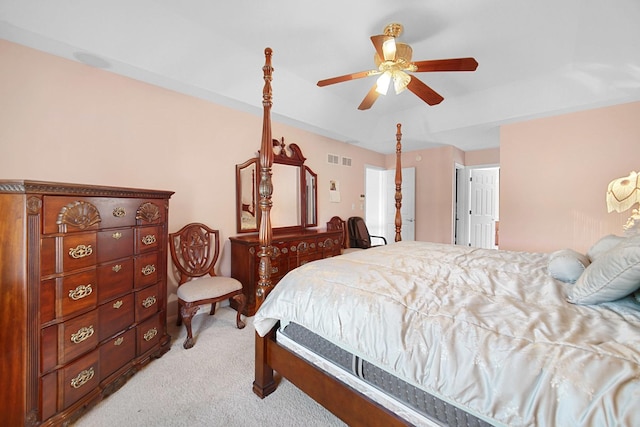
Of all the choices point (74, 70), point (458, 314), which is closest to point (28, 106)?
point (74, 70)

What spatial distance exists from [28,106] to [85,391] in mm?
2078

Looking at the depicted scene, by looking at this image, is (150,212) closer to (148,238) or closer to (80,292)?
(148,238)

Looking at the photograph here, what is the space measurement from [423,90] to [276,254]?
207 cm

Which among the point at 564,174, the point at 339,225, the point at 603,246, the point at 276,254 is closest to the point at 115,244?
the point at 276,254

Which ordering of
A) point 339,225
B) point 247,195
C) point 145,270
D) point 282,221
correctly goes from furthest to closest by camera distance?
point 339,225, point 282,221, point 247,195, point 145,270

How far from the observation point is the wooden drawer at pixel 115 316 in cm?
164

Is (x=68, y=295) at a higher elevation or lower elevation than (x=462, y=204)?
lower

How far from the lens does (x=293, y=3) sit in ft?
A: 6.82

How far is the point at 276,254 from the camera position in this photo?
8.07ft

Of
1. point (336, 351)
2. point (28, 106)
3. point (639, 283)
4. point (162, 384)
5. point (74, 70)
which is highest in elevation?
point (74, 70)

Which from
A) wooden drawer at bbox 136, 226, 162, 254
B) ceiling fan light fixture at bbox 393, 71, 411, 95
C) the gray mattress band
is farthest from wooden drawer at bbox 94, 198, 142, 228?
ceiling fan light fixture at bbox 393, 71, 411, 95

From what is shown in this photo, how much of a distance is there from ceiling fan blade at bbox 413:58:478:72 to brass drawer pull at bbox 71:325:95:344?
2922 millimetres

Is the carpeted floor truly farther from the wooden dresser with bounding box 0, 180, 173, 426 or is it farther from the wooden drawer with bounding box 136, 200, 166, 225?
the wooden drawer with bounding box 136, 200, 166, 225

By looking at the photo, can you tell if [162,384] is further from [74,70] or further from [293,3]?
[293,3]
